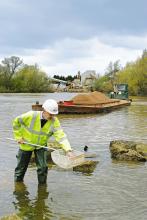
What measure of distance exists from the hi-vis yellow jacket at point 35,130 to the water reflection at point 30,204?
34.2 inches

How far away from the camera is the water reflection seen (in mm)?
6303

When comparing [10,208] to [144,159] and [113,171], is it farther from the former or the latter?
[144,159]

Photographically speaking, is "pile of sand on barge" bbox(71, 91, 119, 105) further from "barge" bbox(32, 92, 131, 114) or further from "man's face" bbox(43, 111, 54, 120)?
"man's face" bbox(43, 111, 54, 120)

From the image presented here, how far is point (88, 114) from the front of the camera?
90.7ft

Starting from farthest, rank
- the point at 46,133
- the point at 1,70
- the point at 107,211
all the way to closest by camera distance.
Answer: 1. the point at 1,70
2. the point at 46,133
3. the point at 107,211

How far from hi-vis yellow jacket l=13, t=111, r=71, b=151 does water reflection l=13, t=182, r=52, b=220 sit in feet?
2.85

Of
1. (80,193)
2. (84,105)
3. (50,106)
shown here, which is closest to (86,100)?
(84,105)

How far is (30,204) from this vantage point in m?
6.82

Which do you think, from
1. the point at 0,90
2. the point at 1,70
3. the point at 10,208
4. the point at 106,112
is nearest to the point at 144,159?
the point at 10,208

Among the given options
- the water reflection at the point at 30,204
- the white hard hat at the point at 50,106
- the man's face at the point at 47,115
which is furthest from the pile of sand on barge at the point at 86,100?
the white hard hat at the point at 50,106

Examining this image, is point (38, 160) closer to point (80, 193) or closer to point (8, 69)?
point (80, 193)

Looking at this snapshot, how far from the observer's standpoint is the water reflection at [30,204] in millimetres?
6303

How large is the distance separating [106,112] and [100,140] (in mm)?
15269

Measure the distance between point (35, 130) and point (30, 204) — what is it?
1.32 metres
